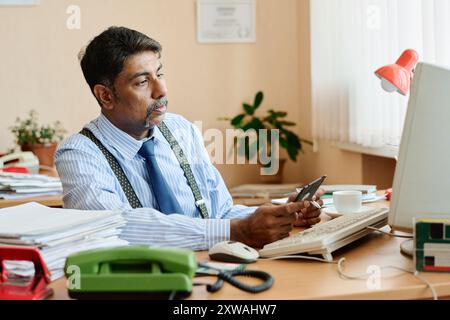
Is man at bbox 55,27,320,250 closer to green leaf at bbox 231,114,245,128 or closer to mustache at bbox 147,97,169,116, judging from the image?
mustache at bbox 147,97,169,116

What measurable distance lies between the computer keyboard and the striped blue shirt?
20 centimetres

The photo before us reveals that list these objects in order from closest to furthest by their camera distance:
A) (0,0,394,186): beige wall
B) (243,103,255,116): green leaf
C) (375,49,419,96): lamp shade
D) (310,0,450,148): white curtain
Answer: (375,49,419,96): lamp shade → (310,0,450,148): white curtain → (0,0,394,186): beige wall → (243,103,255,116): green leaf

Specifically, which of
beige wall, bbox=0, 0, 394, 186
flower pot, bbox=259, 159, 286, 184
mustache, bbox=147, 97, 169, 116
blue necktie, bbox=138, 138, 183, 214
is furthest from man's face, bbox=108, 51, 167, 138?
flower pot, bbox=259, 159, 286, 184

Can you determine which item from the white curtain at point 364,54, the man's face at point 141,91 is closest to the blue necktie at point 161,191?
the man's face at point 141,91

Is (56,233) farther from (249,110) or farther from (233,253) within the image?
(249,110)

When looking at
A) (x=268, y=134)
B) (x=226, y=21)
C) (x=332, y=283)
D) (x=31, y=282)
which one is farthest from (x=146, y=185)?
(x=226, y=21)

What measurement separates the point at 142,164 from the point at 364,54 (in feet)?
4.72

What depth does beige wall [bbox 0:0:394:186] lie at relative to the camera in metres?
3.65

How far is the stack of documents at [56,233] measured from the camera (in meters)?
1.18

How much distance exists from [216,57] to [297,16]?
0.57 metres

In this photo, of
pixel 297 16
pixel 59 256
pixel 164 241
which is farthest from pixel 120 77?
pixel 297 16

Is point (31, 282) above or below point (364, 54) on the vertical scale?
below

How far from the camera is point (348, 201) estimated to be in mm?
1743
